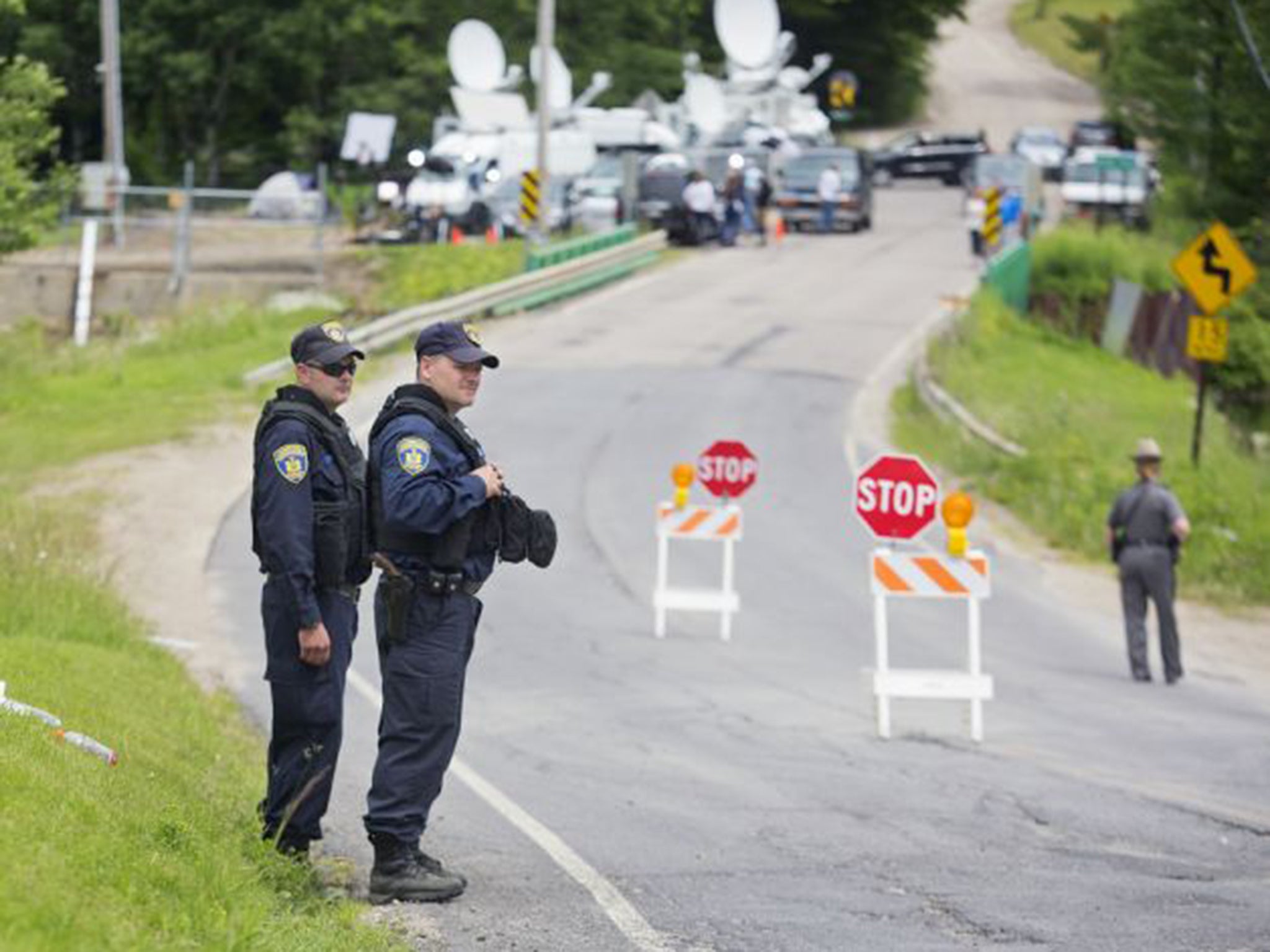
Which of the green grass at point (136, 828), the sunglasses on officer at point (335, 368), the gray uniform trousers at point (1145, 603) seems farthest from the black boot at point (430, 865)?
the gray uniform trousers at point (1145, 603)

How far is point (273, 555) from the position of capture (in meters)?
8.34

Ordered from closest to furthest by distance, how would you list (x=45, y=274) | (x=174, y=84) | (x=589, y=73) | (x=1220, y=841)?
(x=1220, y=841) → (x=45, y=274) → (x=174, y=84) → (x=589, y=73)

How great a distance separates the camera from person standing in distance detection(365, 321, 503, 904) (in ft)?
27.2

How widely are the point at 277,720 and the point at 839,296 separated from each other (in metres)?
36.3

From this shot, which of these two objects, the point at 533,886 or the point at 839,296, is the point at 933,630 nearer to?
the point at 533,886

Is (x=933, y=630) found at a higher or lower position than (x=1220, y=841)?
lower

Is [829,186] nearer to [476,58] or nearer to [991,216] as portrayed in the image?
[991,216]

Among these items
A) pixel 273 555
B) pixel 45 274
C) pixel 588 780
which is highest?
pixel 273 555

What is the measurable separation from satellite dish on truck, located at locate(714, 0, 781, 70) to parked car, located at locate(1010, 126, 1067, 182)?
961 centimetres

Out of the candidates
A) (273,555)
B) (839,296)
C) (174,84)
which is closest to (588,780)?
(273,555)

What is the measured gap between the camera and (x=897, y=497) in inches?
575

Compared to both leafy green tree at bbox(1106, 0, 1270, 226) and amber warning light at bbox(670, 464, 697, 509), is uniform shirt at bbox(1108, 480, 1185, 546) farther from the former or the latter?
leafy green tree at bbox(1106, 0, 1270, 226)

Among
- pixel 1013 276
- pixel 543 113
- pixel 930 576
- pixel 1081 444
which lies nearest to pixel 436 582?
pixel 930 576

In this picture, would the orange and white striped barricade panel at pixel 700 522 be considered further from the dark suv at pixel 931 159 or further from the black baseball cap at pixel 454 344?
the dark suv at pixel 931 159
